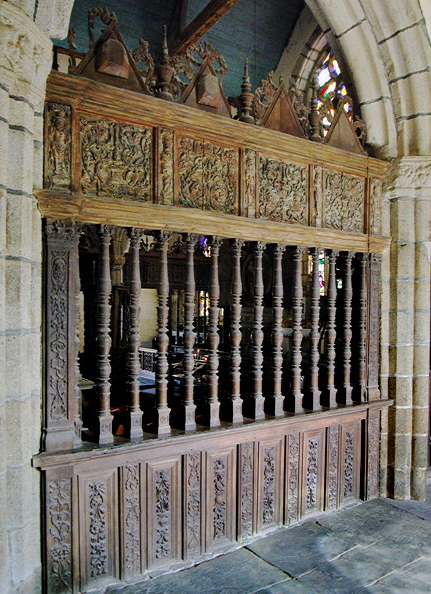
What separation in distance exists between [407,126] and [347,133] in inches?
21.5

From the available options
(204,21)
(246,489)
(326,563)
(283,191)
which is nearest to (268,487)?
(246,489)

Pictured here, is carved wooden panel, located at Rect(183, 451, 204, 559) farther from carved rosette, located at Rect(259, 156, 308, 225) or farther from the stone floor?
carved rosette, located at Rect(259, 156, 308, 225)

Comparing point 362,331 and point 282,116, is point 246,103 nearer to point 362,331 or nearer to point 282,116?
point 282,116

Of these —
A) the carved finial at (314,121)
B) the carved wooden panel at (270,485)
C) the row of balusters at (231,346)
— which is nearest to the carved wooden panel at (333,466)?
the row of balusters at (231,346)

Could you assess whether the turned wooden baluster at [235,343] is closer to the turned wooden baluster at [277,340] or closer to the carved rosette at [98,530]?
the turned wooden baluster at [277,340]

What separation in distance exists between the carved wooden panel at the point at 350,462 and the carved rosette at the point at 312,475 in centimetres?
28

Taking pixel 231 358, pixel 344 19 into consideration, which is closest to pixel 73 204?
pixel 231 358

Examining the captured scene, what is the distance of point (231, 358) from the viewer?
299 cm

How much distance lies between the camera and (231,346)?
300 centimetres

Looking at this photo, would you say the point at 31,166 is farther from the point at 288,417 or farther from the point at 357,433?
the point at 357,433

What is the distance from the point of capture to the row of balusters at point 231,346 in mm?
2533

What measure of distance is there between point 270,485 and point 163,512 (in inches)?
32.2

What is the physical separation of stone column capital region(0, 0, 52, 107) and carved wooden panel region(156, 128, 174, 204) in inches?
28.3

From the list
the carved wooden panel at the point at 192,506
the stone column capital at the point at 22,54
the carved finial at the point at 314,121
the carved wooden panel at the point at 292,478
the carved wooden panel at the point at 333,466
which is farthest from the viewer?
the carved wooden panel at the point at 333,466
